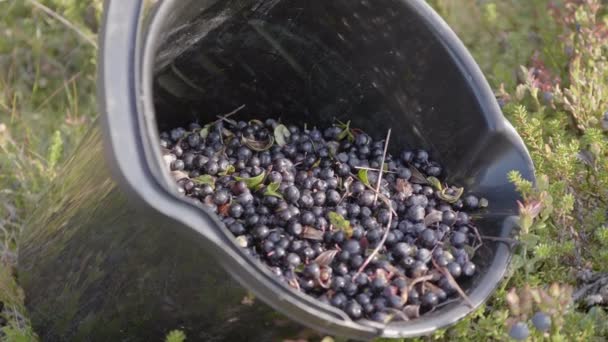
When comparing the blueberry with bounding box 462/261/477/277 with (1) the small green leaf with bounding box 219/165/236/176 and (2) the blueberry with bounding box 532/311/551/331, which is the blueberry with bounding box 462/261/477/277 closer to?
(2) the blueberry with bounding box 532/311/551/331

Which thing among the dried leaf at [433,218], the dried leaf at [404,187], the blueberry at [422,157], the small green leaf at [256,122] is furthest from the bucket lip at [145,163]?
the small green leaf at [256,122]

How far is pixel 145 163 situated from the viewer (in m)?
1.08

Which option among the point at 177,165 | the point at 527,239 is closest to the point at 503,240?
the point at 527,239

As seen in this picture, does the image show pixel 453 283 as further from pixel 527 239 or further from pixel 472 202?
pixel 472 202

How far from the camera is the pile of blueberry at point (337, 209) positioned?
53.9 inches

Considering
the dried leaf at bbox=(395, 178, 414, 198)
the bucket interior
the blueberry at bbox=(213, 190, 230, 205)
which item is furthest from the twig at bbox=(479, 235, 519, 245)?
the blueberry at bbox=(213, 190, 230, 205)

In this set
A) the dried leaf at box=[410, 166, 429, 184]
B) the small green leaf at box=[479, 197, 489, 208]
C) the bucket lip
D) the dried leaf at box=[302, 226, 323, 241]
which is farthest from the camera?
the dried leaf at box=[410, 166, 429, 184]

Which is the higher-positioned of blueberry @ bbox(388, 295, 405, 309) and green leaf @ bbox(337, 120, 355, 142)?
green leaf @ bbox(337, 120, 355, 142)

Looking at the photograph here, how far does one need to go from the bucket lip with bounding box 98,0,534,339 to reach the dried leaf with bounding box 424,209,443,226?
32cm

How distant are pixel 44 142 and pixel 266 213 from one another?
4.06 feet

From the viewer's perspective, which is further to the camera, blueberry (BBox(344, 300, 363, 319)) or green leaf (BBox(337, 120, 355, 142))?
green leaf (BBox(337, 120, 355, 142))

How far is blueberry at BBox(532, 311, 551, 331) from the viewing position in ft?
4.22

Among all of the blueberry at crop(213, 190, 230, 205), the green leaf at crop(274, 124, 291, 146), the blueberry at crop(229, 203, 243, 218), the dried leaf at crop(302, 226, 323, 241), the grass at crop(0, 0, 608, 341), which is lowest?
the grass at crop(0, 0, 608, 341)

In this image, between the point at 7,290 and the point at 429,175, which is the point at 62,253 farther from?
the point at 429,175
